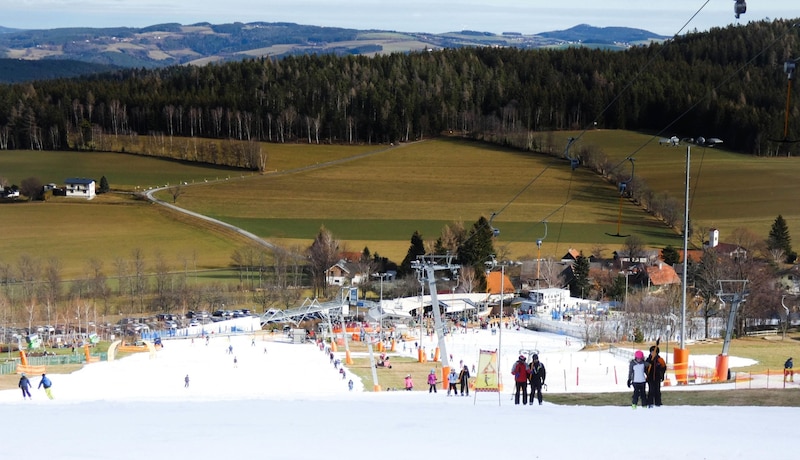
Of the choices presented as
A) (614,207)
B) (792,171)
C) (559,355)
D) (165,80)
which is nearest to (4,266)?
(559,355)

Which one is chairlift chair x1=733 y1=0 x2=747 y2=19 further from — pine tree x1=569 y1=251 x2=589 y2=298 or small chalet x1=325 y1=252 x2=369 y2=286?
pine tree x1=569 y1=251 x2=589 y2=298

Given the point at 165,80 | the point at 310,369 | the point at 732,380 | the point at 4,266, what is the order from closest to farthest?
the point at 732,380 < the point at 310,369 < the point at 4,266 < the point at 165,80

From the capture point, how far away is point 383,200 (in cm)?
7819

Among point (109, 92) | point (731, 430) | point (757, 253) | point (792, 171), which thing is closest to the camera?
point (731, 430)

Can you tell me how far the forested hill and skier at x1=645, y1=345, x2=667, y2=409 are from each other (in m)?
76.3

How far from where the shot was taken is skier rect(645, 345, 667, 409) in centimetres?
1405

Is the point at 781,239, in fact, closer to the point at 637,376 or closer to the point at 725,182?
the point at 725,182

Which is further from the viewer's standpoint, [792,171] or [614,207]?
[792,171]

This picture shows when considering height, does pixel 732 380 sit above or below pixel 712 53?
below

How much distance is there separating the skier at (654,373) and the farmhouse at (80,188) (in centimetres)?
6931

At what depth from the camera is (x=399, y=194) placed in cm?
8000

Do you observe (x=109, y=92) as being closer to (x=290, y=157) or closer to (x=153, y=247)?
(x=290, y=157)

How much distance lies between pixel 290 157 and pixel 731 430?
84.6 m

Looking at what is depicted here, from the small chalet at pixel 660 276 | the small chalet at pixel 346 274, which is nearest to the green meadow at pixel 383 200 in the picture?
the small chalet at pixel 346 274
